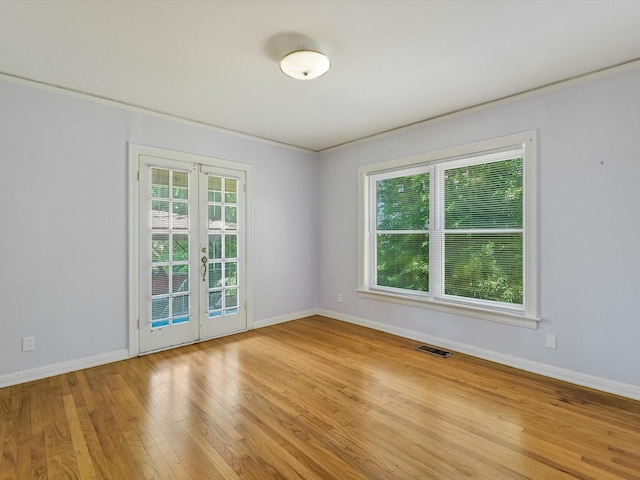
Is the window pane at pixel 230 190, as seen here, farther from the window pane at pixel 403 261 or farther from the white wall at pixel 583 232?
the white wall at pixel 583 232

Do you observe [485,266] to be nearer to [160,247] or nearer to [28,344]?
[160,247]

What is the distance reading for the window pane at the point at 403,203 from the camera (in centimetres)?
407

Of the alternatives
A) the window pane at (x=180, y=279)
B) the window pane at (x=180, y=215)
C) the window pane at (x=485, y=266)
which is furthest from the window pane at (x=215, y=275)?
the window pane at (x=485, y=266)

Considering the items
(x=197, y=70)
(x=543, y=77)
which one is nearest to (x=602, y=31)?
(x=543, y=77)

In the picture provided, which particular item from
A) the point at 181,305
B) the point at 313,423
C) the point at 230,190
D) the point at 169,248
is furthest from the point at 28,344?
the point at 313,423

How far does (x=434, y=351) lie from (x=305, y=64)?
10.4 ft

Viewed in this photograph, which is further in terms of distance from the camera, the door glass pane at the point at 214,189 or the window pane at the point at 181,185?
the door glass pane at the point at 214,189

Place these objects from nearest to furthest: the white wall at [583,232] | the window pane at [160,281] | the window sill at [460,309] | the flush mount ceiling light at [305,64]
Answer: the flush mount ceiling light at [305,64], the white wall at [583,232], the window sill at [460,309], the window pane at [160,281]

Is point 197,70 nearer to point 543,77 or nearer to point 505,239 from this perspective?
point 543,77

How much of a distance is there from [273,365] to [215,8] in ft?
9.81

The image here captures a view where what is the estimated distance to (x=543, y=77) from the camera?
2869 millimetres

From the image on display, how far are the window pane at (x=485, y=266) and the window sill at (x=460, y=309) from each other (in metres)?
0.16

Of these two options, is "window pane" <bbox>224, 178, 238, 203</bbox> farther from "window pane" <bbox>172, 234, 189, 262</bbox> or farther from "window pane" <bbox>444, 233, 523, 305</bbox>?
"window pane" <bbox>444, 233, 523, 305</bbox>

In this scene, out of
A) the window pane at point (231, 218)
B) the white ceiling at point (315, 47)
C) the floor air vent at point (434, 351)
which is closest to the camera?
the white ceiling at point (315, 47)
